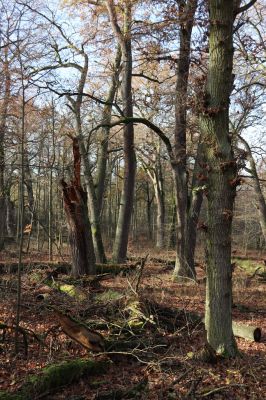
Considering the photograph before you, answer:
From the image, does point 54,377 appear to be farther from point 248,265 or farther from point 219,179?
point 248,265

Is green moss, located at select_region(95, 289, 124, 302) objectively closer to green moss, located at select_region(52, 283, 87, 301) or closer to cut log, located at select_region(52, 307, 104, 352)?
green moss, located at select_region(52, 283, 87, 301)

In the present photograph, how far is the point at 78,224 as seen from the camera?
10.8m

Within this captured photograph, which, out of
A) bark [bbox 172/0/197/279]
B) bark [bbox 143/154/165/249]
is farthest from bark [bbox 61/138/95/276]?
bark [bbox 143/154/165/249]

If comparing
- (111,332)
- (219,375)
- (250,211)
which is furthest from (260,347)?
(250,211)

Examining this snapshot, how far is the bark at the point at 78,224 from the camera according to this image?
420 inches

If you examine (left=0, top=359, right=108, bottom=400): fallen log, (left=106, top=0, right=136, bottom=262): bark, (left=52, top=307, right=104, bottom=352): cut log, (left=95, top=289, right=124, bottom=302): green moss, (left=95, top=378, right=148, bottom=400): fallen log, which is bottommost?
(left=95, top=378, right=148, bottom=400): fallen log

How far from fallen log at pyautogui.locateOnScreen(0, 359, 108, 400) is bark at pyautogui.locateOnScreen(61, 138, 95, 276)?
222 inches

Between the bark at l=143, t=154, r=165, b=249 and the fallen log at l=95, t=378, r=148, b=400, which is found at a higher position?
the bark at l=143, t=154, r=165, b=249

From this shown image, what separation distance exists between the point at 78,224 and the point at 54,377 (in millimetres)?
6227

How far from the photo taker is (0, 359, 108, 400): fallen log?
4.34 m

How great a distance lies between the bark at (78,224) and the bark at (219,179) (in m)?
5.49

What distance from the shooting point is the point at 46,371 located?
4781 mm

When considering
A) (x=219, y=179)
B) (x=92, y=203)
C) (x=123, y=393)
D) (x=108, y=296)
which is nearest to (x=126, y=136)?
A: (x=92, y=203)

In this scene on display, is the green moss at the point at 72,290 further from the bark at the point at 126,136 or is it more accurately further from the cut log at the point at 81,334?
the bark at the point at 126,136
